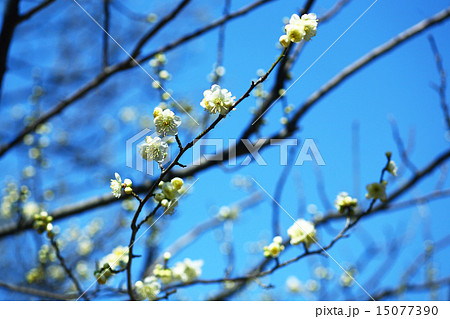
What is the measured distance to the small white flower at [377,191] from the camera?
1.80m

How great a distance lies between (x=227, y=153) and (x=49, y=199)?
1937 millimetres

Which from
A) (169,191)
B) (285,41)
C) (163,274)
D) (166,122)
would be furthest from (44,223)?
(285,41)

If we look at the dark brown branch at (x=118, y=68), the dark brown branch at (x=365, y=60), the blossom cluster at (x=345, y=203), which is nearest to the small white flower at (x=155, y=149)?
the blossom cluster at (x=345, y=203)

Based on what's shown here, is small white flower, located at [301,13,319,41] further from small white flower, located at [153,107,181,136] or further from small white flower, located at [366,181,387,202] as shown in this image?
small white flower, located at [366,181,387,202]

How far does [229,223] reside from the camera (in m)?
3.32

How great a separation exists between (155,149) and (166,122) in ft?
0.36

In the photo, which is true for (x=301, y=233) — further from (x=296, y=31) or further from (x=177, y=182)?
(x=296, y=31)

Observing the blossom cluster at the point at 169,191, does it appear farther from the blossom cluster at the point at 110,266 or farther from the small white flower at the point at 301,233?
the small white flower at the point at 301,233

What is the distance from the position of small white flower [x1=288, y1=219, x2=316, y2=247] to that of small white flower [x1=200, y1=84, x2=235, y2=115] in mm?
782

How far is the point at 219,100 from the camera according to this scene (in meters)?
1.39

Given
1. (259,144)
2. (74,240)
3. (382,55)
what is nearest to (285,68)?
(259,144)

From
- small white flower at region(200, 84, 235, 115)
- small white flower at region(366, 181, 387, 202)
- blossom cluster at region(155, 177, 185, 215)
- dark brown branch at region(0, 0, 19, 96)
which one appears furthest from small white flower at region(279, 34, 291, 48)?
dark brown branch at region(0, 0, 19, 96)

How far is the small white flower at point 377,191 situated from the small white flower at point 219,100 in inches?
32.3
